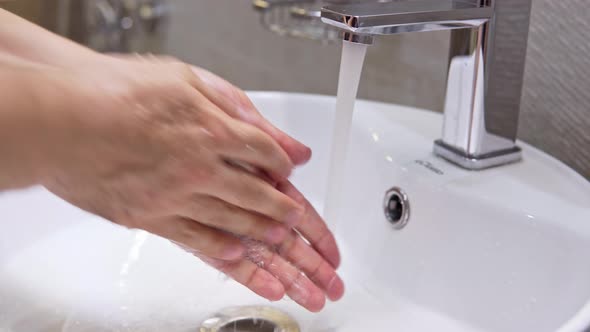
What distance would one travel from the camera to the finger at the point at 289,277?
1.73 feet

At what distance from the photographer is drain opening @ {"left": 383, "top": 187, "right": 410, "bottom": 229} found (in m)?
0.61

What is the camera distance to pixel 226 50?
42.4 inches

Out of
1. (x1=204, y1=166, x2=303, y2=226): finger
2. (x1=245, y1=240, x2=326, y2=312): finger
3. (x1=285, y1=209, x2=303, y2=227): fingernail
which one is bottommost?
(x1=245, y1=240, x2=326, y2=312): finger

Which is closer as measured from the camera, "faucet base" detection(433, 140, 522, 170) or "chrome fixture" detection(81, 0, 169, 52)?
"faucet base" detection(433, 140, 522, 170)

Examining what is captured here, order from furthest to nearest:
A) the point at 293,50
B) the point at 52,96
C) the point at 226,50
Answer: the point at 226,50 → the point at 293,50 → the point at 52,96

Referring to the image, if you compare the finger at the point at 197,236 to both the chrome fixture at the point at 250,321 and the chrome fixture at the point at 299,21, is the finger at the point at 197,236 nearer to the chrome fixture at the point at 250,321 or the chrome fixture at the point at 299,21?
the chrome fixture at the point at 250,321

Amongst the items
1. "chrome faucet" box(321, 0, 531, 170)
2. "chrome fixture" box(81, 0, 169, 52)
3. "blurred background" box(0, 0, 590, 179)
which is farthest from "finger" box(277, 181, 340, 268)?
"chrome fixture" box(81, 0, 169, 52)

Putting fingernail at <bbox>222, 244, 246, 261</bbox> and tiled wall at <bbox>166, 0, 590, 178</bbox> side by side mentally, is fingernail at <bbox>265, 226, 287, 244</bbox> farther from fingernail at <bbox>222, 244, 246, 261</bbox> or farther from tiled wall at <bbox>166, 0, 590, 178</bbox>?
tiled wall at <bbox>166, 0, 590, 178</bbox>

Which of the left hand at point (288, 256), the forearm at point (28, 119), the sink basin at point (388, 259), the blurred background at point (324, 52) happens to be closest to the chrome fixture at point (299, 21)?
the blurred background at point (324, 52)

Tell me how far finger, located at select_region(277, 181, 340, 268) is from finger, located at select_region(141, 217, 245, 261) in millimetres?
58

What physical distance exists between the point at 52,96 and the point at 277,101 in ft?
1.19

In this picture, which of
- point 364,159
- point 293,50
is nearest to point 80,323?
point 364,159

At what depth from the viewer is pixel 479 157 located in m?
0.60

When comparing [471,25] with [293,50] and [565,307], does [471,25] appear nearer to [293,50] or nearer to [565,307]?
[565,307]
